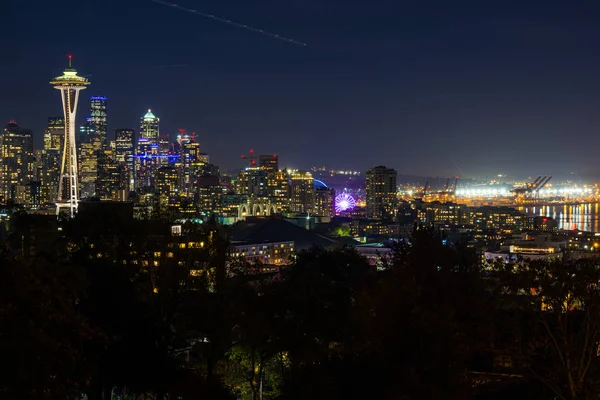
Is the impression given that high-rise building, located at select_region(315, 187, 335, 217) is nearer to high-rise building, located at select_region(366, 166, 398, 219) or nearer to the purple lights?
the purple lights

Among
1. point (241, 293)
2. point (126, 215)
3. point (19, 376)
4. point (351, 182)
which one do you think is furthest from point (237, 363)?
point (351, 182)

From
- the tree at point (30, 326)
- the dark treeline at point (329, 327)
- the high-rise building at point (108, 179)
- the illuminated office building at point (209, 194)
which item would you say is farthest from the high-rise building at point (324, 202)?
the tree at point (30, 326)

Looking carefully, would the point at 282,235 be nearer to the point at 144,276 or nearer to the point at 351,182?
the point at 144,276

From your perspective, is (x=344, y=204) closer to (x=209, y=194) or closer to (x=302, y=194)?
(x=302, y=194)

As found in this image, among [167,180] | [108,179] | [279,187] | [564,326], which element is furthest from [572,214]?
[564,326]

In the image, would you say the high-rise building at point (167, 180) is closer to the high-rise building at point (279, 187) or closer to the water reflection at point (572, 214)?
the high-rise building at point (279, 187)

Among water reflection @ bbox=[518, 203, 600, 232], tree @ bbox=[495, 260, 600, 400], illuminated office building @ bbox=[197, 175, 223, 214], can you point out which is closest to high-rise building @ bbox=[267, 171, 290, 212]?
illuminated office building @ bbox=[197, 175, 223, 214]
